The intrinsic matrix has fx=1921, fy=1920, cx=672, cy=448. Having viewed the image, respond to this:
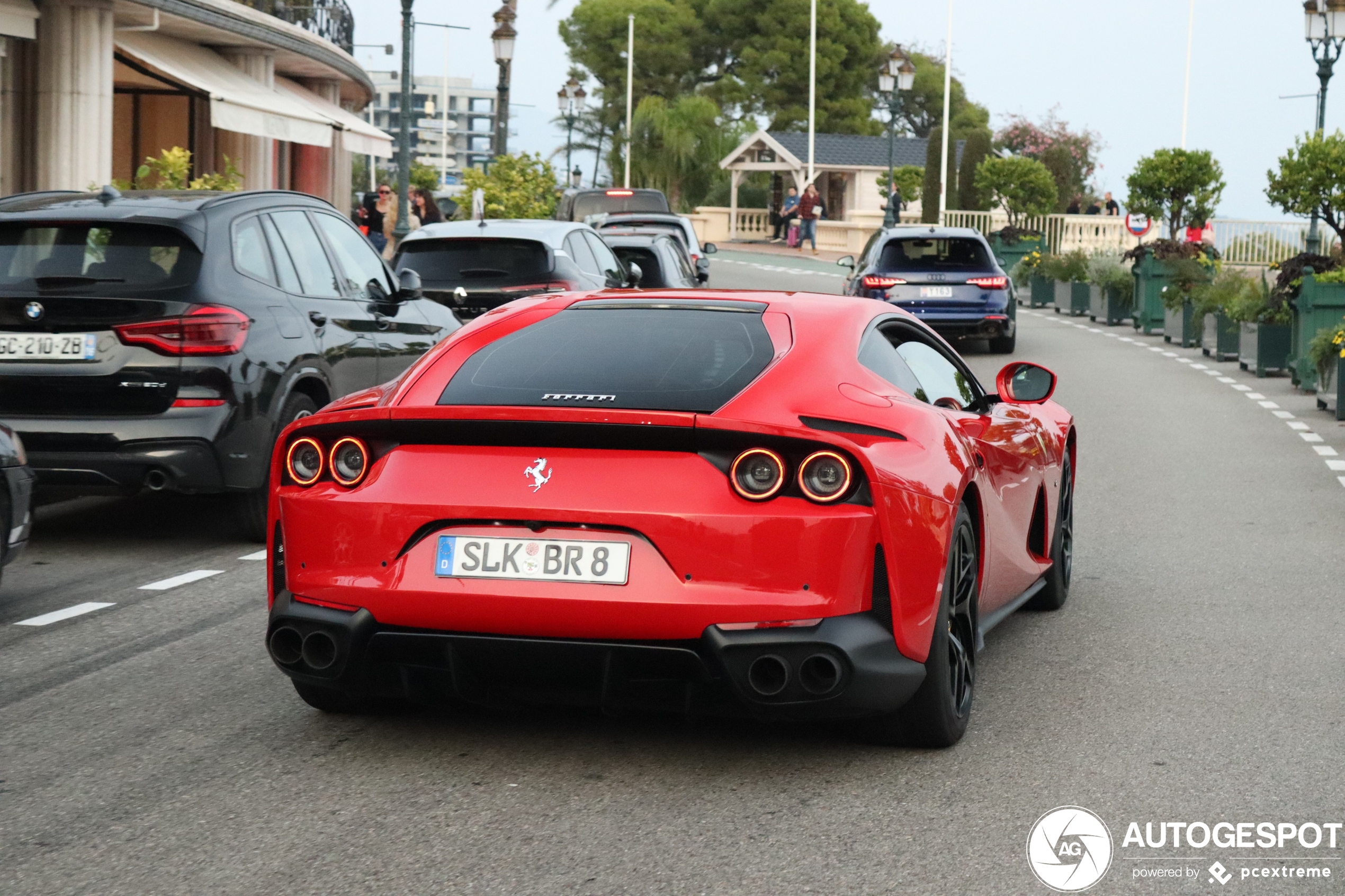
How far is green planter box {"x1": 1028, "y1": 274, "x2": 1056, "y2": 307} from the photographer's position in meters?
35.5

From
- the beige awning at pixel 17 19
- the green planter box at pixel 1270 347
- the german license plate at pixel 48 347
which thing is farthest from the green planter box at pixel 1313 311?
the german license plate at pixel 48 347

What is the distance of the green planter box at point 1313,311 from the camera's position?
64.0ft

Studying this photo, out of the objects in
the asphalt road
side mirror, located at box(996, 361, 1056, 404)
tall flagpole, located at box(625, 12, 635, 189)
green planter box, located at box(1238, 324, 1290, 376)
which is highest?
tall flagpole, located at box(625, 12, 635, 189)

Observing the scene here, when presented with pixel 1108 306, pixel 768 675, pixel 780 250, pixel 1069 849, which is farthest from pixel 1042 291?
pixel 1069 849

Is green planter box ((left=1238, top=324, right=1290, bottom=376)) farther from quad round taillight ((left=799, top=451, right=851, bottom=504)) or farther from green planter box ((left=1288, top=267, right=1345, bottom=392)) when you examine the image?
quad round taillight ((left=799, top=451, right=851, bottom=504))

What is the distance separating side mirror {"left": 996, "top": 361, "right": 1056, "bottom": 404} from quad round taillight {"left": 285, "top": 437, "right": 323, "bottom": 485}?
2.59 meters

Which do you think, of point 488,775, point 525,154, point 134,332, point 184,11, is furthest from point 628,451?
point 525,154

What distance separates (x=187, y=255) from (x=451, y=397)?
409cm

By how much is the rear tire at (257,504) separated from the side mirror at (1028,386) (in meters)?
3.81

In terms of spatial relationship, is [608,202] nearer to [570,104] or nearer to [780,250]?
[780,250]

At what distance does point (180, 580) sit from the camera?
8.32 m

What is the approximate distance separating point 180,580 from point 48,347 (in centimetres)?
128

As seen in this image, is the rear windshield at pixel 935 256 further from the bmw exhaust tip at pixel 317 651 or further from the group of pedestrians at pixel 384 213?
the bmw exhaust tip at pixel 317 651

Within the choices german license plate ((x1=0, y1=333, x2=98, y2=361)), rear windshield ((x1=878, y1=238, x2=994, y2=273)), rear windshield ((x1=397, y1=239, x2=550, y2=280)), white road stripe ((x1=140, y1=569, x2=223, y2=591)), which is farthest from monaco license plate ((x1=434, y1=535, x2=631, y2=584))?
rear windshield ((x1=878, y1=238, x2=994, y2=273))
